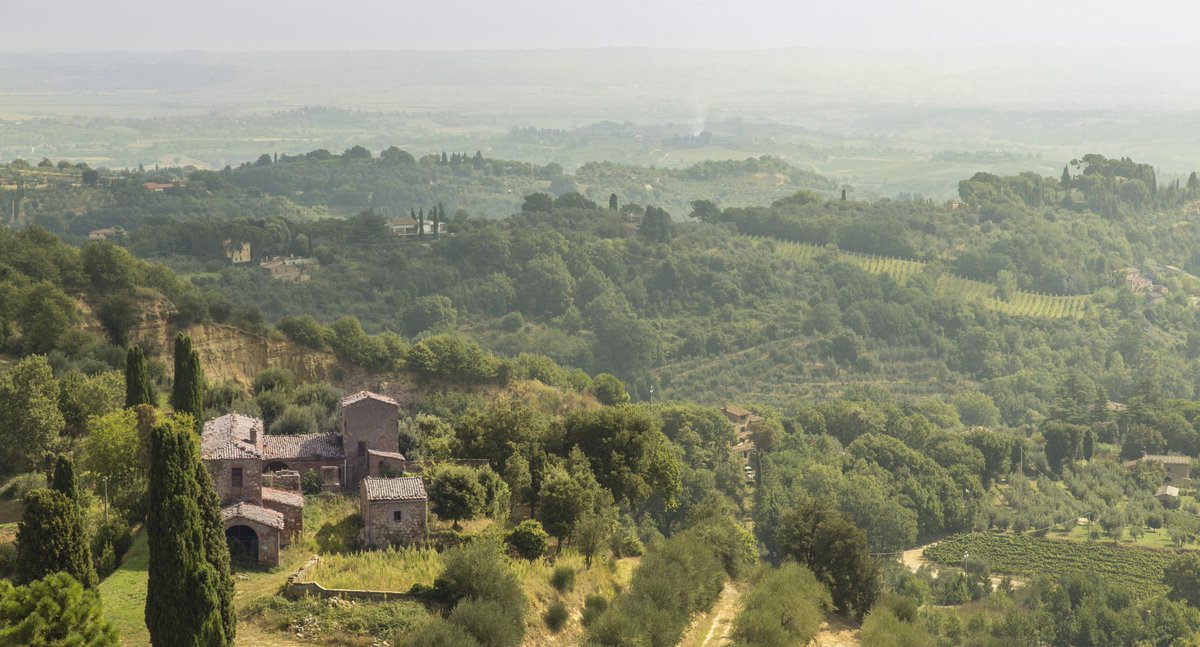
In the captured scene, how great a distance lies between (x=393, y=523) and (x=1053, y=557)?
30593mm

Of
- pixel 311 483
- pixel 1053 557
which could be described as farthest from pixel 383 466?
pixel 1053 557

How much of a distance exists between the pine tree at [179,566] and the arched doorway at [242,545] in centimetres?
375

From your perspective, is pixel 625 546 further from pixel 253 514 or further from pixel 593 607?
pixel 253 514

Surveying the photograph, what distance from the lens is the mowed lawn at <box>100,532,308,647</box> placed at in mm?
24516

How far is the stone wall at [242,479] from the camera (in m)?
29.4

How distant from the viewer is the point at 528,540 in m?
30.2

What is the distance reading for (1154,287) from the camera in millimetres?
105500

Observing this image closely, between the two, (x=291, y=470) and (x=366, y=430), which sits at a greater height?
(x=366, y=430)

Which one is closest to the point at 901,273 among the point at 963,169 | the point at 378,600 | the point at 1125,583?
the point at 1125,583

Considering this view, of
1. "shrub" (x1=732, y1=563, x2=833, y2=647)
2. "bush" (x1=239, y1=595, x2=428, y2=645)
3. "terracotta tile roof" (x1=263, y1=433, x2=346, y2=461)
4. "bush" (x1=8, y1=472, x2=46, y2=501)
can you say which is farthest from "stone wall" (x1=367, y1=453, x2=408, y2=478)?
"shrub" (x1=732, y1=563, x2=833, y2=647)

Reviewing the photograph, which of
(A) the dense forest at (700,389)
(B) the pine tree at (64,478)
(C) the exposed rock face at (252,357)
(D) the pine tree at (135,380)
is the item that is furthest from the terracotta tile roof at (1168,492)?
(B) the pine tree at (64,478)

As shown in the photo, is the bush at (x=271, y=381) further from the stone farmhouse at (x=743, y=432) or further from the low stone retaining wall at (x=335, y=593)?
the stone farmhouse at (x=743, y=432)

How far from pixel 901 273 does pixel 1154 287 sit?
19.5 metres

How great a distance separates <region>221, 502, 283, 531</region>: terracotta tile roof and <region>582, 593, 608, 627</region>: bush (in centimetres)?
605
